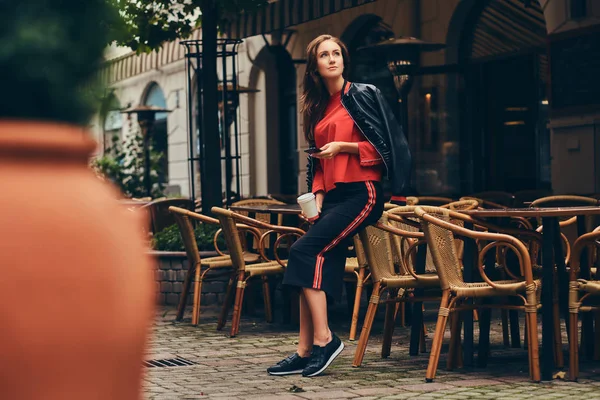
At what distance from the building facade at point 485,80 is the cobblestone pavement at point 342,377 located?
3482 millimetres

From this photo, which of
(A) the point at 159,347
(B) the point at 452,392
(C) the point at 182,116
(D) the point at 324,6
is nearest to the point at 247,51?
(C) the point at 182,116

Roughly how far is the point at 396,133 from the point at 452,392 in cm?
139

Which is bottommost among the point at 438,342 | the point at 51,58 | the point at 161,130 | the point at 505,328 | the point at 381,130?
the point at 505,328

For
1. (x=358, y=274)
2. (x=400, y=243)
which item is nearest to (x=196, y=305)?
(x=358, y=274)

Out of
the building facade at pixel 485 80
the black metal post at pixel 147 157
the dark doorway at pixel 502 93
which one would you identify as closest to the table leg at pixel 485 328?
the building facade at pixel 485 80

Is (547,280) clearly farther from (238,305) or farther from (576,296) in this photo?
(238,305)

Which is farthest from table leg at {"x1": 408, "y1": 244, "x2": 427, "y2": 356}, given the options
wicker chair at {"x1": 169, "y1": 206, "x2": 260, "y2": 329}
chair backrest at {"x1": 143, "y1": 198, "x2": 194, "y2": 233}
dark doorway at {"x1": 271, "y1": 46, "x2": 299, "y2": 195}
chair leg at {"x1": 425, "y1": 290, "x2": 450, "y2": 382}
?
dark doorway at {"x1": 271, "y1": 46, "x2": 299, "y2": 195}

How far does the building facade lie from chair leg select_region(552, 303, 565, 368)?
5.09m

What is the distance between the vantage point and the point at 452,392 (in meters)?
4.82

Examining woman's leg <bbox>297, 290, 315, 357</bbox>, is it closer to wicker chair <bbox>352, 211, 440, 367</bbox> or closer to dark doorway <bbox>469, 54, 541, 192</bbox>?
wicker chair <bbox>352, 211, 440, 367</bbox>

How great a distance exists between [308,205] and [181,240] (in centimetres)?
429

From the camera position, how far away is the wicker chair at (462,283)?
503cm

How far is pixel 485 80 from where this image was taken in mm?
14016

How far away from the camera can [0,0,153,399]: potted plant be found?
1.12 m
